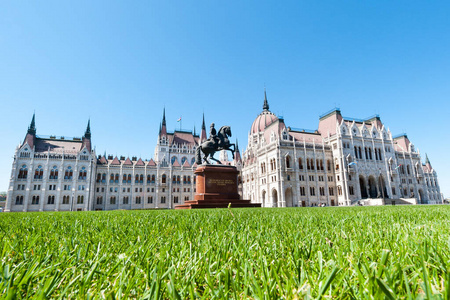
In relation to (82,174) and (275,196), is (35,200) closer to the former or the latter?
(82,174)

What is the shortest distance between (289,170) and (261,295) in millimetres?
46908

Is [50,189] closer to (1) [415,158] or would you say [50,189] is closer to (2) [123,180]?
(2) [123,180]

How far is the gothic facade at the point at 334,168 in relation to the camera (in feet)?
151

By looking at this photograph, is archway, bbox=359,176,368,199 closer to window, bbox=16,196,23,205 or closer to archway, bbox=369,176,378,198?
archway, bbox=369,176,378,198

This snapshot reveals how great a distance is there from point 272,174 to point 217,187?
34.3 meters

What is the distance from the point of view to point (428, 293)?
1.81 ft

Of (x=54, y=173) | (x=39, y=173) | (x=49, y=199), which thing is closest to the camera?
(x=49, y=199)

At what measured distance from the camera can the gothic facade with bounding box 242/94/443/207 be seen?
46.0m

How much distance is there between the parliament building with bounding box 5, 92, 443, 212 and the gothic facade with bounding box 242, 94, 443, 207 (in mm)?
188

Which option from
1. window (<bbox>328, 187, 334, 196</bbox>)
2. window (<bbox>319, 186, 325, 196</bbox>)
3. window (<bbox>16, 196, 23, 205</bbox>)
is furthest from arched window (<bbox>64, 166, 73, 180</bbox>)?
window (<bbox>328, 187, 334, 196</bbox>)

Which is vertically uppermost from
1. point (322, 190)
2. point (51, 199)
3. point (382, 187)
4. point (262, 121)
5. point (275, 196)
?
point (262, 121)

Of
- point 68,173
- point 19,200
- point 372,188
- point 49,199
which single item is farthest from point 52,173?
point 372,188

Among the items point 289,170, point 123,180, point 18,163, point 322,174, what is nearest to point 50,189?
point 18,163

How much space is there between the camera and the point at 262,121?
71.8 m
